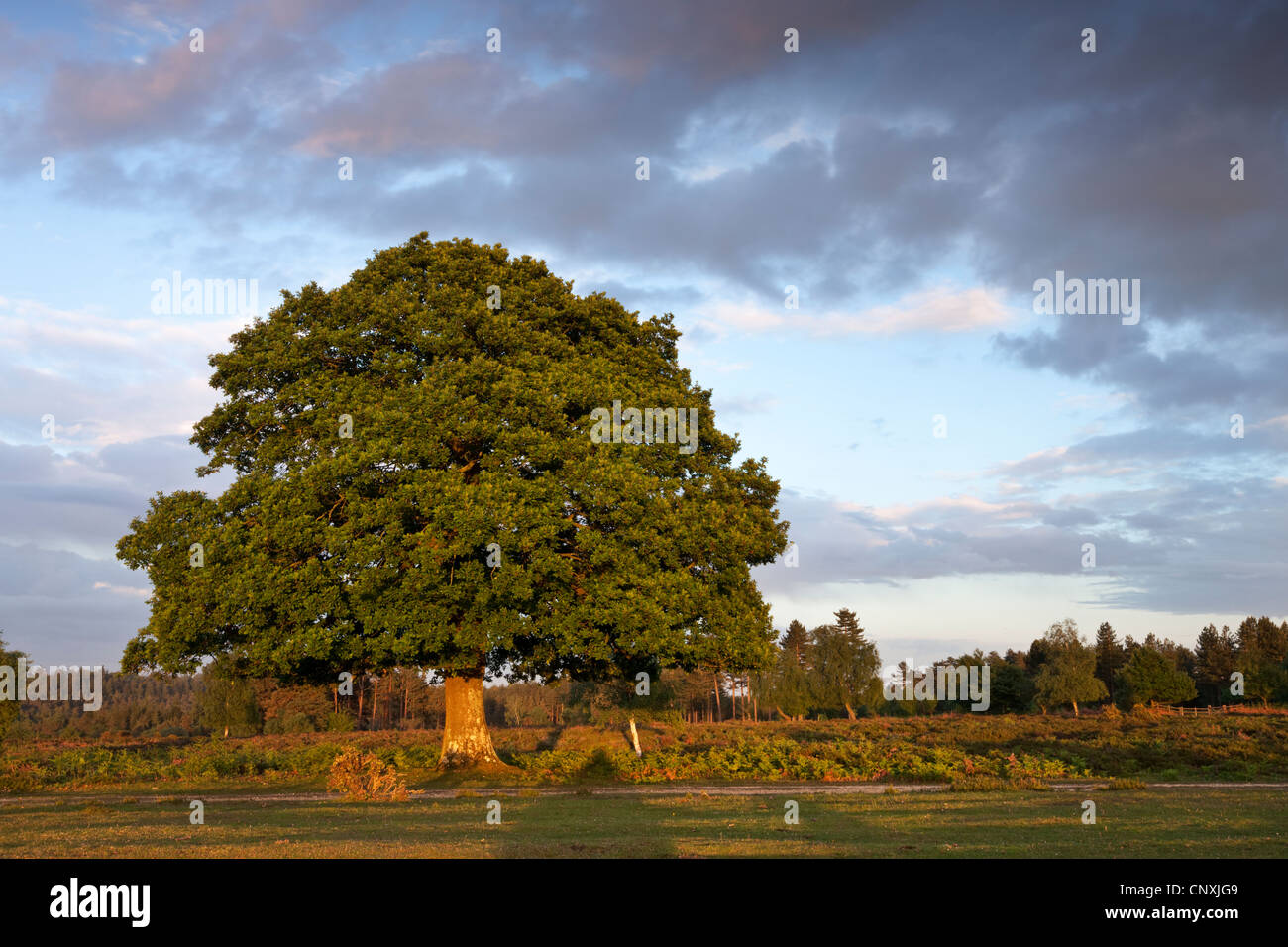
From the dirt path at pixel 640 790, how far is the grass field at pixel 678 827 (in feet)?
2.39

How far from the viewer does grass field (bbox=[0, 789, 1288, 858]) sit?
13922mm

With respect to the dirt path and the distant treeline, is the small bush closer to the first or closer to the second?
the dirt path

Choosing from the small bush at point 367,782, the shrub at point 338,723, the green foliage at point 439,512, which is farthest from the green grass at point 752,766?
the shrub at point 338,723

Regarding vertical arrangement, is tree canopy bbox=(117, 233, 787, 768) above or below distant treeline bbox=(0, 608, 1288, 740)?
above

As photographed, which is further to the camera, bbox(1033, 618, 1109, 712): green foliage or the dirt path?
bbox(1033, 618, 1109, 712): green foliage

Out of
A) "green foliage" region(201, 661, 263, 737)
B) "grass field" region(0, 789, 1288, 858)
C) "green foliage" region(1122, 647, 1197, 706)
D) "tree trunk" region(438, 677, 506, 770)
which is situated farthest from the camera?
"green foliage" region(1122, 647, 1197, 706)

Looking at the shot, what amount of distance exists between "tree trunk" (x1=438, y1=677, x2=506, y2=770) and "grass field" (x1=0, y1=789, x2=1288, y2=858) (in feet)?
21.4

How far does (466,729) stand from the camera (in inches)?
1288

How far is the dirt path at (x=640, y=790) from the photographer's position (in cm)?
2586

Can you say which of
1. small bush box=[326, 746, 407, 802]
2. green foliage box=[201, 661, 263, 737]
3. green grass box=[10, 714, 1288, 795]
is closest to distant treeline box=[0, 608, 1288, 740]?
green foliage box=[201, 661, 263, 737]

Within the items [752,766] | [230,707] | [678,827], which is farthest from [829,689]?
[678,827]
